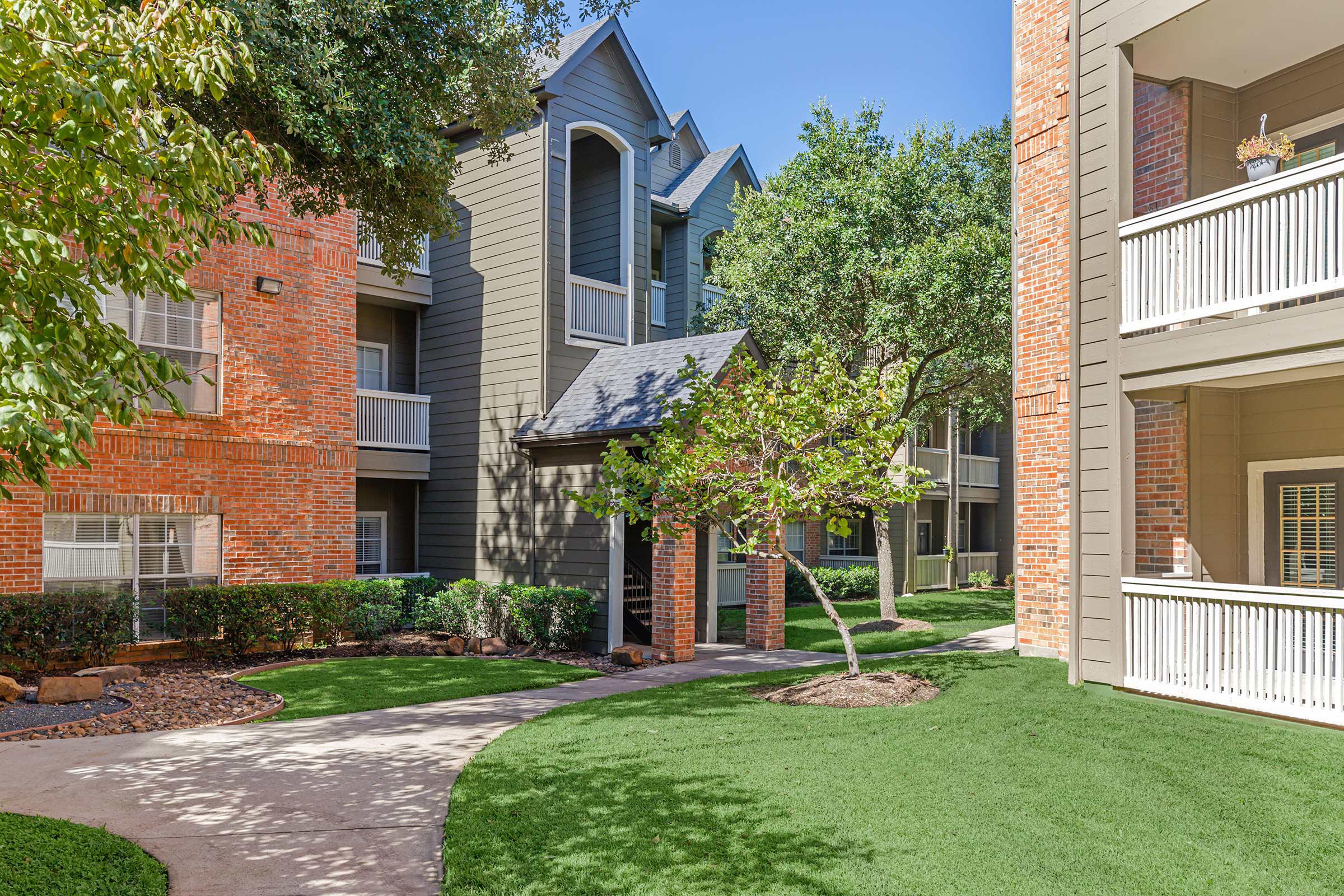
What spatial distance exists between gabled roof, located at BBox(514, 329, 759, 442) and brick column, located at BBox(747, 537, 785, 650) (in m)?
2.92

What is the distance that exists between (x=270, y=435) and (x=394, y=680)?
195 inches

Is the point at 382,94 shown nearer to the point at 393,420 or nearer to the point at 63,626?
the point at 63,626

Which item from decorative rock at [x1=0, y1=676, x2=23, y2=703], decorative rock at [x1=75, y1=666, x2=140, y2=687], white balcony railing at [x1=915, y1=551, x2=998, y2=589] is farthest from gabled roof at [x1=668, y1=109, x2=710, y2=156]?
decorative rock at [x1=0, y1=676, x2=23, y2=703]

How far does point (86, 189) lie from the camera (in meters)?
4.66

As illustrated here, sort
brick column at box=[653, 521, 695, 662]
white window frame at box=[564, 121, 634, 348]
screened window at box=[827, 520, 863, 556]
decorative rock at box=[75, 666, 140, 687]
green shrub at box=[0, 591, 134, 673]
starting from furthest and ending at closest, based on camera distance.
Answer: screened window at box=[827, 520, 863, 556] < white window frame at box=[564, 121, 634, 348] < brick column at box=[653, 521, 695, 662] < green shrub at box=[0, 591, 134, 673] < decorative rock at box=[75, 666, 140, 687]

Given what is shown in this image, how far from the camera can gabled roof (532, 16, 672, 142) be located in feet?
54.2

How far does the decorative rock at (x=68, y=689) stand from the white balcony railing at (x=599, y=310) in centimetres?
907

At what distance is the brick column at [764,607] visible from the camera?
48.5 ft

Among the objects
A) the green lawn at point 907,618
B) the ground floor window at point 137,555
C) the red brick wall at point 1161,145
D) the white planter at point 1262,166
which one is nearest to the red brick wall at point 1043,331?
the red brick wall at point 1161,145

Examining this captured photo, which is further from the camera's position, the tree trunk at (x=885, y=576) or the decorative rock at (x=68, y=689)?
the tree trunk at (x=885, y=576)

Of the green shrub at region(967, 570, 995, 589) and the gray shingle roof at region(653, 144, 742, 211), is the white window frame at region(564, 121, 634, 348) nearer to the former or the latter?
the gray shingle roof at region(653, 144, 742, 211)

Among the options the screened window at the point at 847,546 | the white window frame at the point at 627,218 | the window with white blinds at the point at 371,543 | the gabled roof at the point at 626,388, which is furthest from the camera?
the screened window at the point at 847,546

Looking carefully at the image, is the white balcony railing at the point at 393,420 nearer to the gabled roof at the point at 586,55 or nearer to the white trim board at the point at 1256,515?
the gabled roof at the point at 586,55

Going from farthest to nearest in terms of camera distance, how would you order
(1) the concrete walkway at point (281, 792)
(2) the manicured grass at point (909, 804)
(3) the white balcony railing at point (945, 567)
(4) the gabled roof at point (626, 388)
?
(3) the white balcony railing at point (945, 567) < (4) the gabled roof at point (626, 388) < (1) the concrete walkway at point (281, 792) < (2) the manicured grass at point (909, 804)
